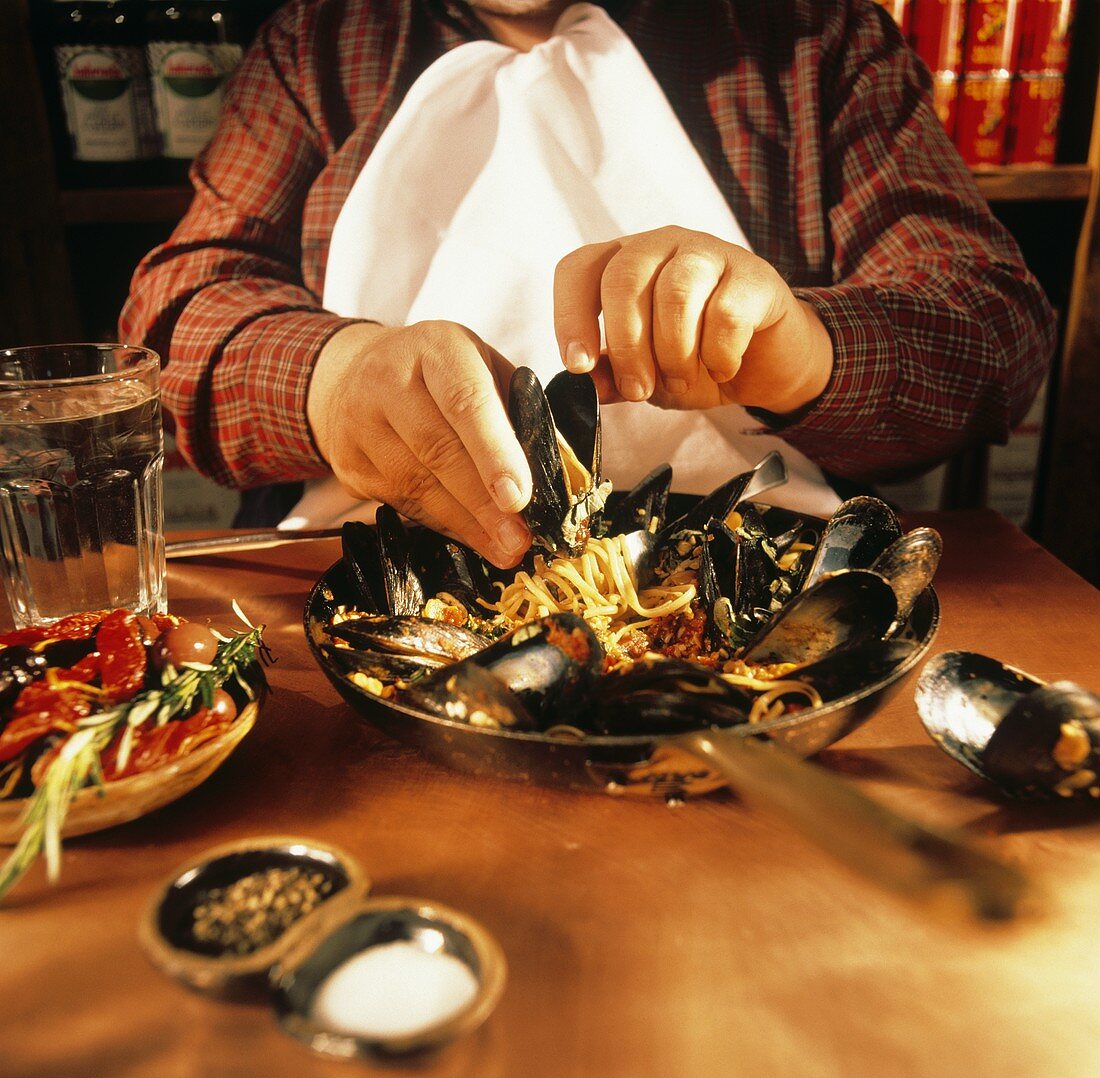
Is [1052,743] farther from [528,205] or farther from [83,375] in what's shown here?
[528,205]

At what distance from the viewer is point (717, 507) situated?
1.04 meters

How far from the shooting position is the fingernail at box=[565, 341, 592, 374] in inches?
39.3

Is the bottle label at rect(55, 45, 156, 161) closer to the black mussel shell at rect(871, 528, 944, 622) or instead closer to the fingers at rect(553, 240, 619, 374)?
the fingers at rect(553, 240, 619, 374)

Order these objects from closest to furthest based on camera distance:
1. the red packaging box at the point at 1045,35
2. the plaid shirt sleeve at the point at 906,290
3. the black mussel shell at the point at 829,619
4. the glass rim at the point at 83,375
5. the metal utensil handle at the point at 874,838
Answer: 1. the metal utensil handle at the point at 874,838
2. the black mussel shell at the point at 829,619
3. the glass rim at the point at 83,375
4. the plaid shirt sleeve at the point at 906,290
5. the red packaging box at the point at 1045,35

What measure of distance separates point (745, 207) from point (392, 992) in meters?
1.59

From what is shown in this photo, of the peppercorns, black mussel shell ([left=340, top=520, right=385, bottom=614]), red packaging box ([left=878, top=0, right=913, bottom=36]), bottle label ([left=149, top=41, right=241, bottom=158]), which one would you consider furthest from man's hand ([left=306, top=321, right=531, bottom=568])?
red packaging box ([left=878, top=0, right=913, bottom=36])

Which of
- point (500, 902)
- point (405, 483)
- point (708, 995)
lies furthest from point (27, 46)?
point (708, 995)

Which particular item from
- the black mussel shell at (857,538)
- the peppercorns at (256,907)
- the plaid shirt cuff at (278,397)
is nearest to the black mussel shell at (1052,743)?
the black mussel shell at (857,538)

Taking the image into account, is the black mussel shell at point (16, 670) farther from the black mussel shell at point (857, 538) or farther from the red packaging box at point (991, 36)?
the red packaging box at point (991, 36)

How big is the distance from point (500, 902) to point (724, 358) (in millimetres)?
654

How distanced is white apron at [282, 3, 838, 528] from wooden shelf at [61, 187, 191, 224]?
0.42 meters

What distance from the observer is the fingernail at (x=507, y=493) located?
94 centimetres

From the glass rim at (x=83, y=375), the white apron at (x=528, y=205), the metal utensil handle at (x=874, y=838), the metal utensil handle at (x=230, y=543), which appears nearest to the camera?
the metal utensil handle at (x=874, y=838)

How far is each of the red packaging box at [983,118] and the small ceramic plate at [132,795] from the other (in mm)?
1902
